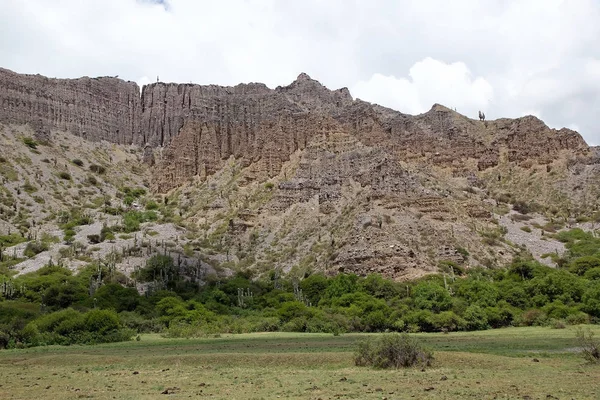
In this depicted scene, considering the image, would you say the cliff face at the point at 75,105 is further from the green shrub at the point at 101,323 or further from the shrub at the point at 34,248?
the green shrub at the point at 101,323

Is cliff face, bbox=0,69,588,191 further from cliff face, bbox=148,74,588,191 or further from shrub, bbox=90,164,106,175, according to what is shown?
shrub, bbox=90,164,106,175

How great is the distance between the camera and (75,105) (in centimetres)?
15350

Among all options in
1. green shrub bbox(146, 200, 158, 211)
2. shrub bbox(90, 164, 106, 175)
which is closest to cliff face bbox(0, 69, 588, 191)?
green shrub bbox(146, 200, 158, 211)

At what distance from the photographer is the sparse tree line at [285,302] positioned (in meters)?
58.5

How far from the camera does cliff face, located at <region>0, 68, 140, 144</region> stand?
469ft

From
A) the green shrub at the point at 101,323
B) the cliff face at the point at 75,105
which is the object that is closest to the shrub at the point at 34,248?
the green shrub at the point at 101,323

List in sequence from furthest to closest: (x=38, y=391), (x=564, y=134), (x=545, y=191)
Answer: (x=564, y=134)
(x=545, y=191)
(x=38, y=391)

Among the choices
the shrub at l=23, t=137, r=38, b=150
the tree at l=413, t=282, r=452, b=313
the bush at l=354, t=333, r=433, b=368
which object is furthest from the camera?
the shrub at l=23, t=137, r=38, b=150

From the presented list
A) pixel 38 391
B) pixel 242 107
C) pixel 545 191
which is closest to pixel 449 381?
pixel 38 391

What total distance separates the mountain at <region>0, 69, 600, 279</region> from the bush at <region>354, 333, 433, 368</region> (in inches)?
1963

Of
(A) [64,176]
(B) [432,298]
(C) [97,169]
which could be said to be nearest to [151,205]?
(A) [64,176]

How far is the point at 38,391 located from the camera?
25906mm

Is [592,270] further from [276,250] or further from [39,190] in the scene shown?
[39,190]

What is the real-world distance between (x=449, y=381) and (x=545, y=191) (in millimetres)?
103837
